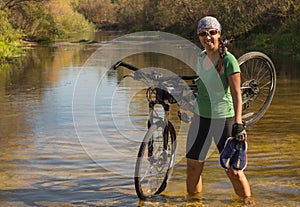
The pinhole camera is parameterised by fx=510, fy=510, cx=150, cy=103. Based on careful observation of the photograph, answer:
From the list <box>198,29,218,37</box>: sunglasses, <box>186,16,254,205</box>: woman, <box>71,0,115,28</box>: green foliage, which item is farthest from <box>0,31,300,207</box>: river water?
<box>71,0,115,28</box>: green foliage

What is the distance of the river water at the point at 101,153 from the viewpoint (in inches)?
202

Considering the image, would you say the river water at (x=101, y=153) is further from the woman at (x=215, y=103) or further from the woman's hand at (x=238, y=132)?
the woman's hand at (x=238, y=132)

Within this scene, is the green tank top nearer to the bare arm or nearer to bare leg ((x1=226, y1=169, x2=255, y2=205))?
the bare arm

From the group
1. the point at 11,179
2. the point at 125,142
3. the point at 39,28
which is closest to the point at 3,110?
the point at 125,142

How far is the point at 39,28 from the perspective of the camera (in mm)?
46438

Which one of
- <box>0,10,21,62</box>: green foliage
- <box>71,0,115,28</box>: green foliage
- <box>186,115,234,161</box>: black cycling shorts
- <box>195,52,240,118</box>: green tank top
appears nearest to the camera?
<box>195,52,240,118</box>: green tank top

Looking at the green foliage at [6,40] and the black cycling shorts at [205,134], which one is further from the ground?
the green foliage at [6,40]

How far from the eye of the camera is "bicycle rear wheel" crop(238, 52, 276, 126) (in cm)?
577

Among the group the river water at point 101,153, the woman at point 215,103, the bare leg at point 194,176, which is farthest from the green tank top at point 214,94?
the river water at point 101,153

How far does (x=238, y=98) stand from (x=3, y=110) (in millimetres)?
7455

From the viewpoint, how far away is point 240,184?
470 cm

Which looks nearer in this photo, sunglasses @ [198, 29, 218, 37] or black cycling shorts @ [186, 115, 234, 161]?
sunglasses @ [198, 29, 218, 37]

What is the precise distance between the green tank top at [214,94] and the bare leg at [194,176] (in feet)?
1.57

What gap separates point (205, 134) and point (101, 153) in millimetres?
2663
